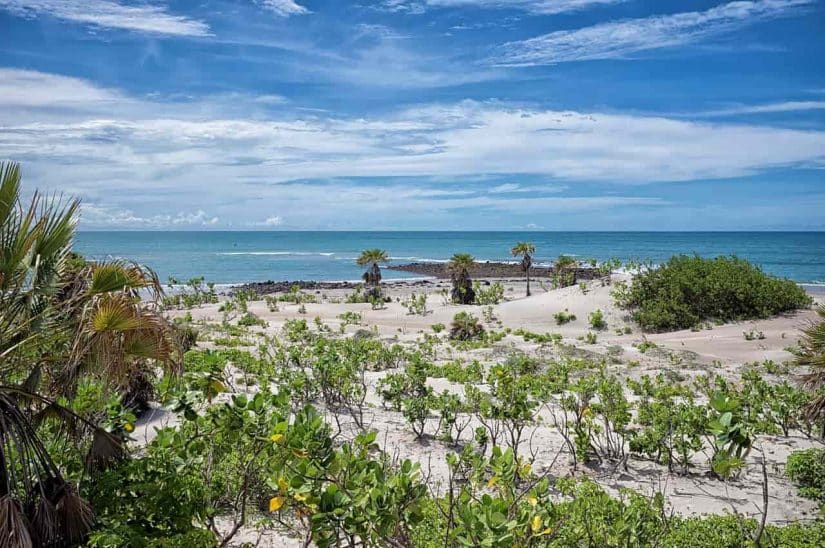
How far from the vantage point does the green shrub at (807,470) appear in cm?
745

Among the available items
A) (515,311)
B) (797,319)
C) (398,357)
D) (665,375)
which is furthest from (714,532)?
(515,311)

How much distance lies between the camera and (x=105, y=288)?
4.30 metres

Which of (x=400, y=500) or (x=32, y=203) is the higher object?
(x=32, y=203)

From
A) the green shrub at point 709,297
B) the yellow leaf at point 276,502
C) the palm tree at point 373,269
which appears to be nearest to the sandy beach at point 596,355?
the green shrub at point 709,297

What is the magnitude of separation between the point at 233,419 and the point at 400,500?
149 cm

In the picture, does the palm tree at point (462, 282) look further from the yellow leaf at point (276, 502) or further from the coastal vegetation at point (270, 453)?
the yellow leaf at point (276, 502)

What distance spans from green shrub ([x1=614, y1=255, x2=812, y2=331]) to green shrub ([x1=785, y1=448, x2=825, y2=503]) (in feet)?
53.5

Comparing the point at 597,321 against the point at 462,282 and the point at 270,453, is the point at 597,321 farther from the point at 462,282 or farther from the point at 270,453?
the point at 270,453

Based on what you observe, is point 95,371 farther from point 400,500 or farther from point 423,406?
point 423,406

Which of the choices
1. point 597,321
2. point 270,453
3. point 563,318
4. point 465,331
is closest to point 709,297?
point 597,321

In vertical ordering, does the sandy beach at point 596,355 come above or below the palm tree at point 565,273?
below

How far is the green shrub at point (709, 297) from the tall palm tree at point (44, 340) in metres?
22.4

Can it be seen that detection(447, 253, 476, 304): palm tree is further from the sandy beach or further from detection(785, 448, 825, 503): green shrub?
detection(785, 448, 825, 503): green shrub

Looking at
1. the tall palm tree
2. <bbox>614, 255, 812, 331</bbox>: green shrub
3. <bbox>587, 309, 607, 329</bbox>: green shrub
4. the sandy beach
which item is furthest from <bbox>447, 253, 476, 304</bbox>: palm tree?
the tall palm tree
